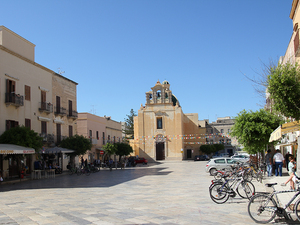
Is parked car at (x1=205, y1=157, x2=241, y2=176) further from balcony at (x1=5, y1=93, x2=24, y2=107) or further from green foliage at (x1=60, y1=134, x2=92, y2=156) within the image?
balcony at (x1=5, y1=93, x2=24, y2=107)

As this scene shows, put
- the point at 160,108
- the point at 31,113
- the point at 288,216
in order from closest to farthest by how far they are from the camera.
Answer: the point at 288,216, the point at 31,113, the point at 160,108

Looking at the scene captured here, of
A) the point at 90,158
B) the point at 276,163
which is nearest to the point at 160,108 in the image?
the point at 90,158

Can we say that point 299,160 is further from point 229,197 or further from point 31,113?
point 31,113

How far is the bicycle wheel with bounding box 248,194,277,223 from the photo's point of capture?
293 inches

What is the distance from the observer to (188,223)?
7.68m

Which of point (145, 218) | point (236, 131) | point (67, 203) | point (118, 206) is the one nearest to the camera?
point (145, 218)

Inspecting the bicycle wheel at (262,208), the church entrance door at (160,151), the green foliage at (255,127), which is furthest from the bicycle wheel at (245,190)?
the church entrance door at (160,151)

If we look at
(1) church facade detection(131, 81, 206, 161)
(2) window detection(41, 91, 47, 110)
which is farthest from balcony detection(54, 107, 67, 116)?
(1) church facade detection(131, 81, 206, 161)

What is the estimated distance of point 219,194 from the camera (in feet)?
34.4

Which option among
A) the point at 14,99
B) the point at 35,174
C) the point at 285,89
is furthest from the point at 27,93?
the point at 285,89

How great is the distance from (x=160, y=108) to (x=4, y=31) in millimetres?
38442

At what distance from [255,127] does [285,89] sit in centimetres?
1167

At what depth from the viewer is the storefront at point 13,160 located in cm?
2041

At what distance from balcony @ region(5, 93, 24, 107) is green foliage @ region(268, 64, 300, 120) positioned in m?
20.0
